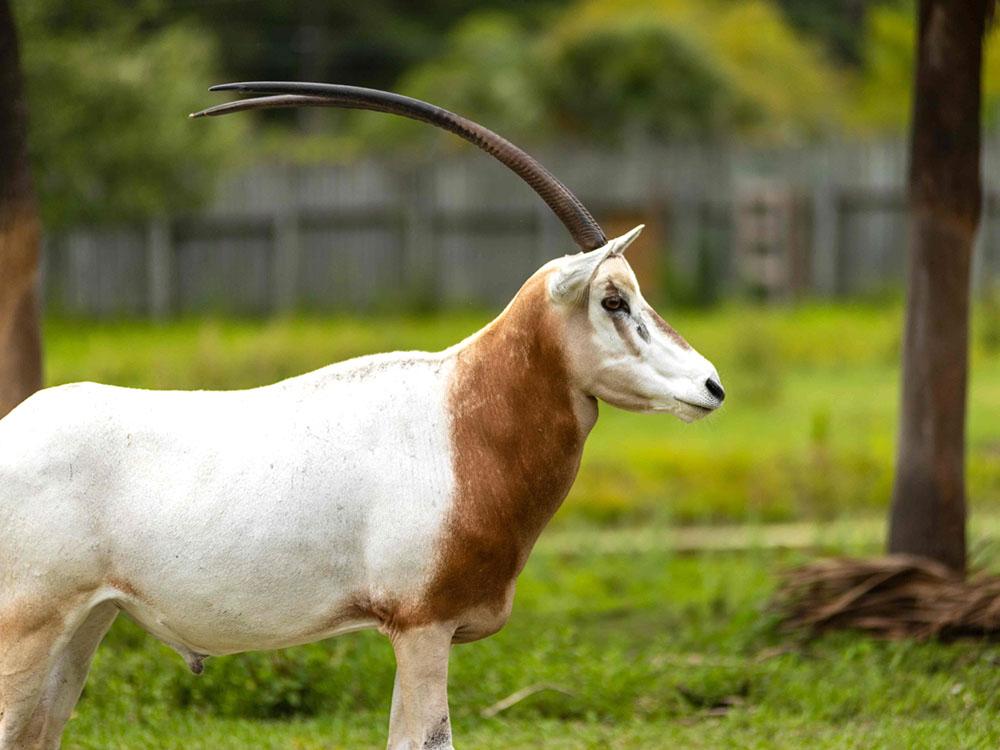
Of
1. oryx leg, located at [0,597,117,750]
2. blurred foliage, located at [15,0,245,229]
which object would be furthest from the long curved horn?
blurred foliage, located at [15,0,245,229]

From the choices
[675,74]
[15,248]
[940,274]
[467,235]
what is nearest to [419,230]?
[467,235]

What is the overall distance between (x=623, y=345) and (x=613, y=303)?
11 centimetres

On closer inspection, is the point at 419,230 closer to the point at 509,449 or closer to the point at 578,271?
the point at 509,449

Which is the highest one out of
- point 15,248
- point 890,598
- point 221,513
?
point 15,248

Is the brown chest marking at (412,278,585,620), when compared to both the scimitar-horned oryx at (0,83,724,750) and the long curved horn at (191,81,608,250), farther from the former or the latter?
the long curved horn at (191,81,608,250)

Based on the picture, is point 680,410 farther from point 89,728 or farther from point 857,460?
point 857,460

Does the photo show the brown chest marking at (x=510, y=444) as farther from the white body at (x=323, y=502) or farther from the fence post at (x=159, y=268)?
the fence post at (x=159, y=268)

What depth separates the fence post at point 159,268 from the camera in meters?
19.3

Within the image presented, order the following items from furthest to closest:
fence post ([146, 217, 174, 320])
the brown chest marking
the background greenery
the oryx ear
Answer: fence post ([146, 217, 174, 320]), the background greenery, the brown chest marking, the oryx ear

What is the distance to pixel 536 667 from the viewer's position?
645 cm

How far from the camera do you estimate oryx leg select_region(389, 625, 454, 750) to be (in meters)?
4.10

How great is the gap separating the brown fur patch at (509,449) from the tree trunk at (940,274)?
10.6 feet

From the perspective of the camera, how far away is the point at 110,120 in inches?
664

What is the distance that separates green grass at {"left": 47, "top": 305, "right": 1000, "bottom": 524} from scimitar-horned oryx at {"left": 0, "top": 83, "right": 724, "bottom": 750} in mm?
5177
